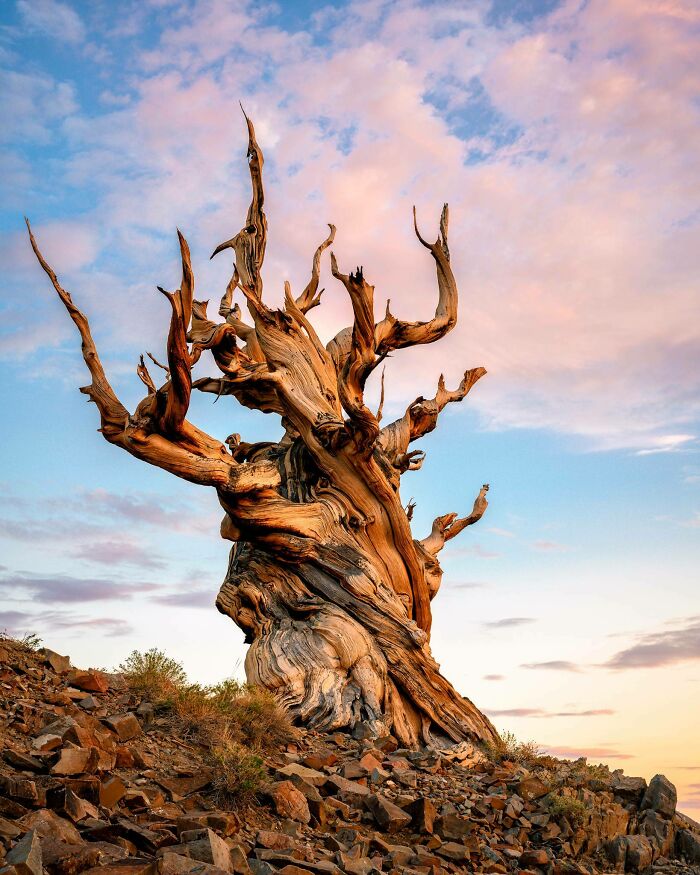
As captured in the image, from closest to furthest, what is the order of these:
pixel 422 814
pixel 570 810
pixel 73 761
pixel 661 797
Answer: pixel 73 761
pixel 422 814
pixel 570 810
pixel 661 797

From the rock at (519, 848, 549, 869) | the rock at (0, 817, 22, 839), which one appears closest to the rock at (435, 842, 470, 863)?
the rock at (519, 848, 549, 869)

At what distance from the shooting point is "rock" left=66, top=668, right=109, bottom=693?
867 cm

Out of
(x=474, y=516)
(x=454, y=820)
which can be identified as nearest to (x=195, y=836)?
(x=454, y=820)

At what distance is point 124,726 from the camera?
302 inches

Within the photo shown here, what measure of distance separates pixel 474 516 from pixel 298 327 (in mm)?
5015

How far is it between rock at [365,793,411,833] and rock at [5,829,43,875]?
3.57 meters

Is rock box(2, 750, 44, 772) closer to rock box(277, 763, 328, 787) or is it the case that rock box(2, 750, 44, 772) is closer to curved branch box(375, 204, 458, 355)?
rock box(277, 763, 328, 787)

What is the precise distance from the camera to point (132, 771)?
279 inches

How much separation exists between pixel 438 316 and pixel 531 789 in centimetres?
866

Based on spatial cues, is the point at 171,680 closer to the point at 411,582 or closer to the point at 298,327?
the point at 411,582

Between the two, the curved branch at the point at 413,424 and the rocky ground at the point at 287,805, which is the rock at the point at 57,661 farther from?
the curved branch at the point at 413,424

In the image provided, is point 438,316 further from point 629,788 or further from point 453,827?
point 453,827

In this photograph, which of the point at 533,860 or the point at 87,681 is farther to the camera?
→ the point at 87,681

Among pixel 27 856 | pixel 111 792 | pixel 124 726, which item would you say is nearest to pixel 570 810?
pixel 124 726
